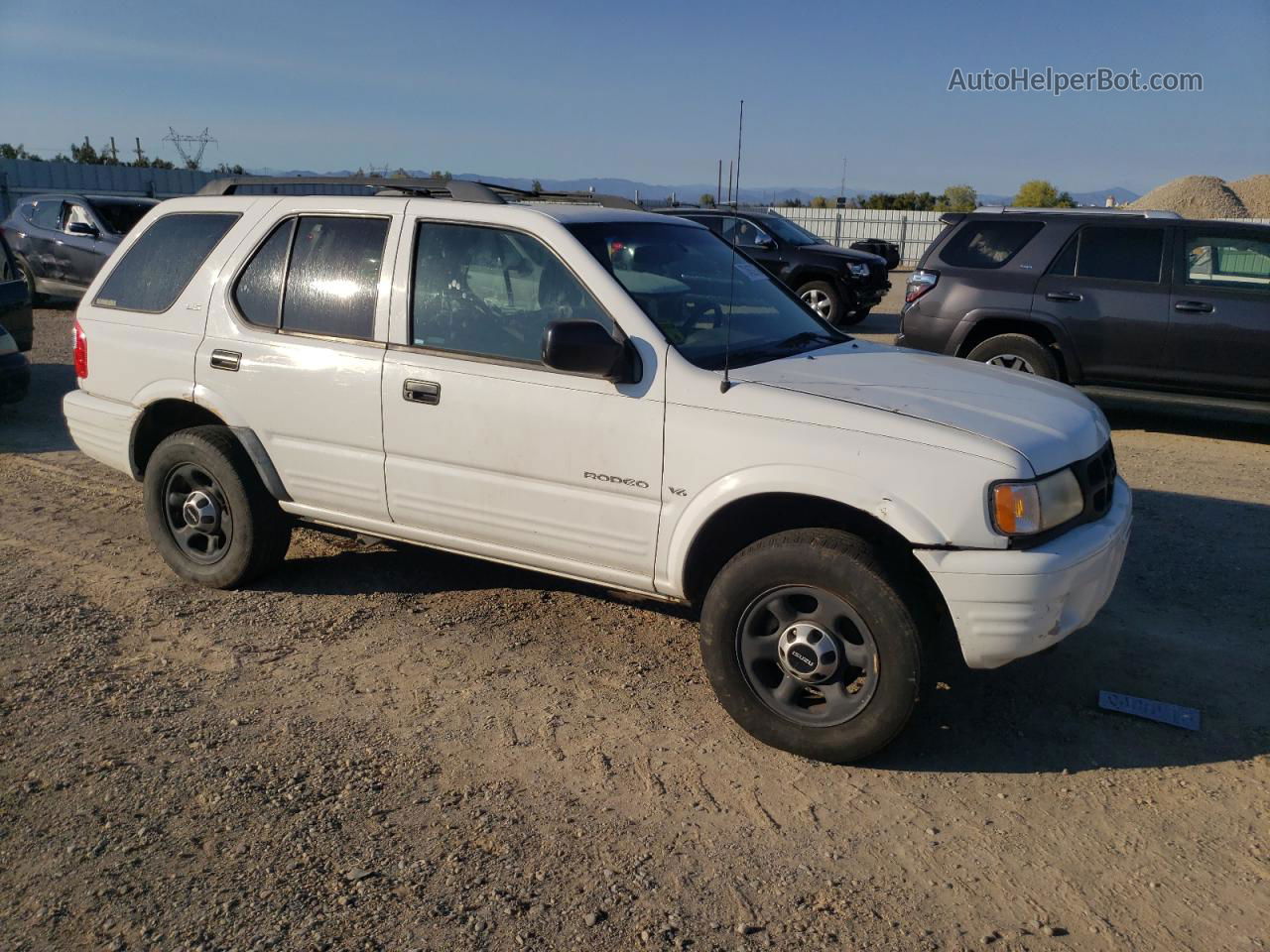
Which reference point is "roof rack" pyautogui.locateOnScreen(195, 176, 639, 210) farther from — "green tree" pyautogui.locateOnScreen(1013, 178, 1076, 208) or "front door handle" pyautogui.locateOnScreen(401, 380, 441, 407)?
"green tree" pyautogui.locateOnScreen(1013, 178, 1076, 208)

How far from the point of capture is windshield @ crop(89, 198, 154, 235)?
14953mm

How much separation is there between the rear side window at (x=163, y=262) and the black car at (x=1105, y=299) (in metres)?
6.54

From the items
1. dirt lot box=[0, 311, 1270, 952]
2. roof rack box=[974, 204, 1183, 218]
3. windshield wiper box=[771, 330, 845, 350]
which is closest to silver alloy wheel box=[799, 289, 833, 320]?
roof rack box=[974, 204, 1183, 218]

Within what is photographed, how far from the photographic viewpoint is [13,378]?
8.48 meters

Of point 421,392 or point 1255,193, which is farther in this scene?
point 1255,193

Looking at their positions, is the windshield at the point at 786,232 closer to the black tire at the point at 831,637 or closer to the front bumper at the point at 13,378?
the front bumper at the point at 13,378

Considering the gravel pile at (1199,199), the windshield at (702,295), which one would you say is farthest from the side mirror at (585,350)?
the gravel pile at (1199,199)

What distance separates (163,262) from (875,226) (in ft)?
108

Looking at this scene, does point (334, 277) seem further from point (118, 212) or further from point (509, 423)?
point (118, 212)

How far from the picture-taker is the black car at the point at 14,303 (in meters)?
8.94

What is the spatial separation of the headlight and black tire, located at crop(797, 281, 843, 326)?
41.7 feet

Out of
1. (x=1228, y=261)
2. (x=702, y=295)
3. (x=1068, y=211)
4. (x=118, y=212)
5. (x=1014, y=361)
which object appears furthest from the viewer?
(x=118, y=212)

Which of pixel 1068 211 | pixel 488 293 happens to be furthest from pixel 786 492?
pixel 1068 211

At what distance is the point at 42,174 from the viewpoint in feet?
86.0
